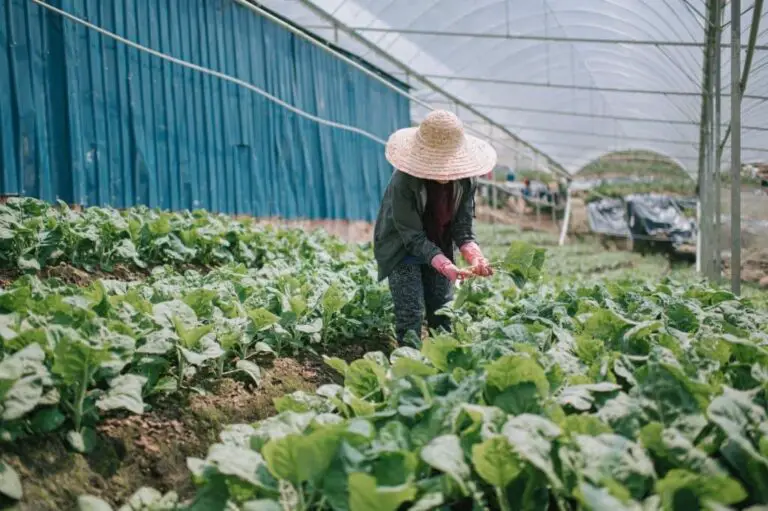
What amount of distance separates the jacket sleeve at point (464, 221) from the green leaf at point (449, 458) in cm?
239

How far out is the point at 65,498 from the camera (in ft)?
7.11

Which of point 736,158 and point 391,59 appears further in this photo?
point 391,59

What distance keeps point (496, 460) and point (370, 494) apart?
1.22 feet

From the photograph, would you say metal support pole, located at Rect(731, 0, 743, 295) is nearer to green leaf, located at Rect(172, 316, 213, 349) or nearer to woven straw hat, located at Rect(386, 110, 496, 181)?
woven straw hat, located at Rect(386, 110, 496, 181)

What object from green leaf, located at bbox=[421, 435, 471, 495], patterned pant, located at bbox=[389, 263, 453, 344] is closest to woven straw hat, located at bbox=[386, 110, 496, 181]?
patterned pant, located at bbox=[389, 263, 453, 344]

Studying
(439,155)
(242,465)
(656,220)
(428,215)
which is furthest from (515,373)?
(656,220)

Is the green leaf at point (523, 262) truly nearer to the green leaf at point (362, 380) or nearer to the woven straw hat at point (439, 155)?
the woven straw hat at point (439, 155)

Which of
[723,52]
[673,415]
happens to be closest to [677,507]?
[673,415]

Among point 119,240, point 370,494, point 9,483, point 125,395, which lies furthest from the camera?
point 119,240

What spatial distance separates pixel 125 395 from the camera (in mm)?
2428

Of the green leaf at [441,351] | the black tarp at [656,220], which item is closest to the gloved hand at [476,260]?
the green leaf at [441,351]

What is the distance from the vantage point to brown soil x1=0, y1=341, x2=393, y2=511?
7.12ft

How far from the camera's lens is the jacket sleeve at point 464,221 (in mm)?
4148

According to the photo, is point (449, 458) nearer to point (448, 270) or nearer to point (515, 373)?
point (515, 373)
